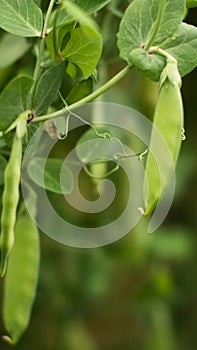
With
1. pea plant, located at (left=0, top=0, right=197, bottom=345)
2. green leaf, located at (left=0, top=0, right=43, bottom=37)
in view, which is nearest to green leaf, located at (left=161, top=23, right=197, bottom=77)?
pea plant, located at (left=0, top=0, right=197, bottom=345)

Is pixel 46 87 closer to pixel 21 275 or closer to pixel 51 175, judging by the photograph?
pixel 51 175

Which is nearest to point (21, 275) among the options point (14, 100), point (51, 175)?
point (51, 175)

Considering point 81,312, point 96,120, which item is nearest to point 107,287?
point 81,312

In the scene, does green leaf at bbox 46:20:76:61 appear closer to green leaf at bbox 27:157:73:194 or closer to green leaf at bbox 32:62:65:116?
green leaf at bbox 32:62:65:116

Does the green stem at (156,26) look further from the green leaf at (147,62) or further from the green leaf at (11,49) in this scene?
the green leaf at (11,49)

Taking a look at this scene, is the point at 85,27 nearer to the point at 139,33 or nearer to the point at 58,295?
A: the point at 139,33

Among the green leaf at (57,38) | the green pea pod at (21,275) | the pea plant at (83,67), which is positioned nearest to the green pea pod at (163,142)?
the pea plant at (83,67)

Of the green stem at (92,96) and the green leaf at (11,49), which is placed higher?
the green stem at (92,96)
